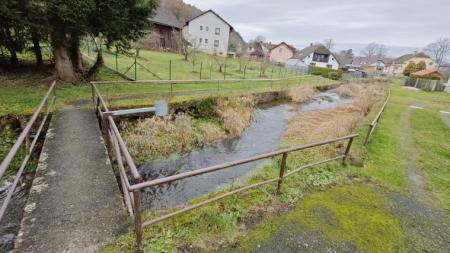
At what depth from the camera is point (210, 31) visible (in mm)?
39844

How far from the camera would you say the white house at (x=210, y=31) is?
39344mm

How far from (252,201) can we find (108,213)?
7.57ft

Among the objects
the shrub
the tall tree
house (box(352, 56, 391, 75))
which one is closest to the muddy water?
the tall tree

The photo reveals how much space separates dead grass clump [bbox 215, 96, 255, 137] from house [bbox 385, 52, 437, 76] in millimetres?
69805

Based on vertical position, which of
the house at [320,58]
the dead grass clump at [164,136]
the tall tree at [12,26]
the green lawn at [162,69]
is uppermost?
the house at [320,58]

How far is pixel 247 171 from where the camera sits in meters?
6.62

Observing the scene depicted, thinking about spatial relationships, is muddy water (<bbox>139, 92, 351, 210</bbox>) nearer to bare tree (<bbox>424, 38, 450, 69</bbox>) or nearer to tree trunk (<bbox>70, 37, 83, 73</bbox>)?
tree trunk (<bbox>70, 37, 83, 73</bbox>)

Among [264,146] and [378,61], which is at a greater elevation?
[378,61]

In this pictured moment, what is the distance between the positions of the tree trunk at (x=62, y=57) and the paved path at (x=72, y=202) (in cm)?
601

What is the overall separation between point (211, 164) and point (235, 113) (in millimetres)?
3602

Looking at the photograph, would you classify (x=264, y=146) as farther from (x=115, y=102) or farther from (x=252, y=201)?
(x=115, y=102)

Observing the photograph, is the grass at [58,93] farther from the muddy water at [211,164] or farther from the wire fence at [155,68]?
the muddy water at [211,164]

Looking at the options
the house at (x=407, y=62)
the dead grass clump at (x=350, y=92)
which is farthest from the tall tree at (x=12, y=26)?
the house at (x=407, y=62)

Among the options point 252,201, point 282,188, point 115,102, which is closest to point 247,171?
point 282,188
